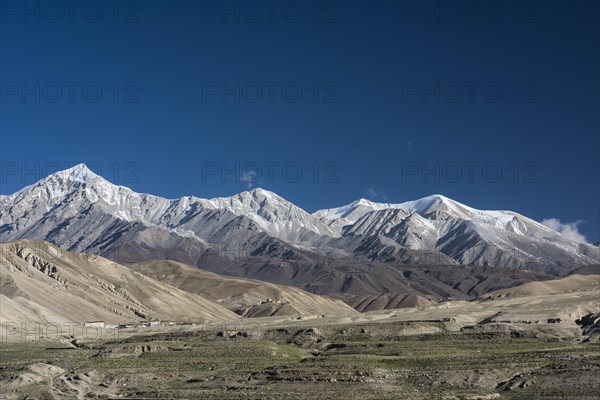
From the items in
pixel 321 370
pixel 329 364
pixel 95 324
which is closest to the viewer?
pixel 321 370

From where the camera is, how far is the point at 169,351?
4215 inches

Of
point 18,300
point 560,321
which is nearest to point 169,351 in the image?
point 560,321

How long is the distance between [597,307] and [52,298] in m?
130

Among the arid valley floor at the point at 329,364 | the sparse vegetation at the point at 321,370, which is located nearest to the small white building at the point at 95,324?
the arid valley floor at the point at 329,364

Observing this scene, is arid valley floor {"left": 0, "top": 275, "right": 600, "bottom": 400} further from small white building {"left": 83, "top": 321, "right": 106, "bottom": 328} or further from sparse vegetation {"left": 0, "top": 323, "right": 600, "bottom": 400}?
small white building {"left": 83, "top": 321, "right": 106, "bottom": 328}

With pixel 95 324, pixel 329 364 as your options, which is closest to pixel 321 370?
pixel 329 364

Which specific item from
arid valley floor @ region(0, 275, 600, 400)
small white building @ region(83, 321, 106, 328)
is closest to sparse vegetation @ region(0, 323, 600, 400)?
arid valley floor @ region(0, 275, 600, 400)

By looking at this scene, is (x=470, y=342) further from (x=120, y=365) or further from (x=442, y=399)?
(x=120, y=365)

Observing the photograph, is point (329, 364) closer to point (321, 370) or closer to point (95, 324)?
point (321, 370)

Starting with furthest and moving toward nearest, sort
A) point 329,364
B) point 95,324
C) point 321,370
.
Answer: point 95,324 → point 329,364 → point 321,370

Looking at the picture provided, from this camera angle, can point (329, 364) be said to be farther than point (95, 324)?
No

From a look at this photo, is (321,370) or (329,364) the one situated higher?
(329,364)

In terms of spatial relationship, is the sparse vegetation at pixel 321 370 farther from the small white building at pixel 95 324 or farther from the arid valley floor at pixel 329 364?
the small white building at pixel 95 324

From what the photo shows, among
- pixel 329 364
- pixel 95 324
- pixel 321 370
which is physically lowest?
pixel 321 370
